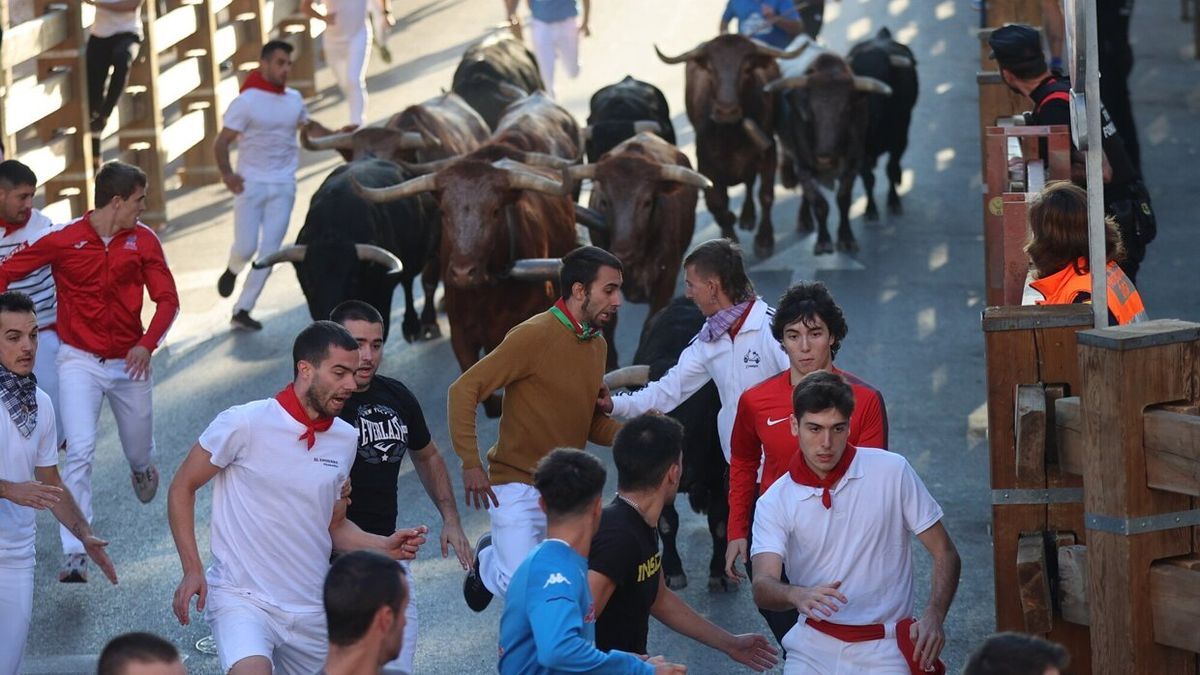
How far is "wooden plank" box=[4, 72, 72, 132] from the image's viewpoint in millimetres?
15227

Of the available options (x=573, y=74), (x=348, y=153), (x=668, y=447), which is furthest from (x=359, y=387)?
(x=573, y=74)

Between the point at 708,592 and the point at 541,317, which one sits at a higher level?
the point at 541,317

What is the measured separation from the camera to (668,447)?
568 centimetres

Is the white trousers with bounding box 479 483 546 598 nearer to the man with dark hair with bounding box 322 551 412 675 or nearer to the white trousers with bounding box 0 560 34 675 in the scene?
the white trousers with bounding box 0 560 34 675

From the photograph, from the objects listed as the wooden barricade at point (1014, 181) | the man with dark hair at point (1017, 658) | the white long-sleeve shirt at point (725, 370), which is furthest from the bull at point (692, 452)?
the man with dark hair at point (1017, 658)

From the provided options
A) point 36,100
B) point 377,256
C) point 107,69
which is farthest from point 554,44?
point 377,256

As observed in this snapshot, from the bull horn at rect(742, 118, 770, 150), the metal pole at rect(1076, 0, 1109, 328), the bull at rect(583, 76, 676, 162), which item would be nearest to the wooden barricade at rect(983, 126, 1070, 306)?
the metal pole at rect(1076, 0, 1109, 328)

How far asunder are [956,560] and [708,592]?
11.1ft

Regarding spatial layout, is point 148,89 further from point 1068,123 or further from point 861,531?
point 861,531

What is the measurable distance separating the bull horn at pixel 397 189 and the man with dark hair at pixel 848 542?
6.50m

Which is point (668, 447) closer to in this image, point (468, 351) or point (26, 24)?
point (468, 351)

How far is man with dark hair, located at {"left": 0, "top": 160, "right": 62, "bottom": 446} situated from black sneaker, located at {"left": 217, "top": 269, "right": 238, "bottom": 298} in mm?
5127

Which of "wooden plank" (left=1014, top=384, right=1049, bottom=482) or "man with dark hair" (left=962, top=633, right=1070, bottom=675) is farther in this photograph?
"wooden plank" (left=1014, top=384, right=1049, bottom=482)

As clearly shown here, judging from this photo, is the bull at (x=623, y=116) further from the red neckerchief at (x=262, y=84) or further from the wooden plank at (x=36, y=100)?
the wooden plank at (x=36, y=100)
